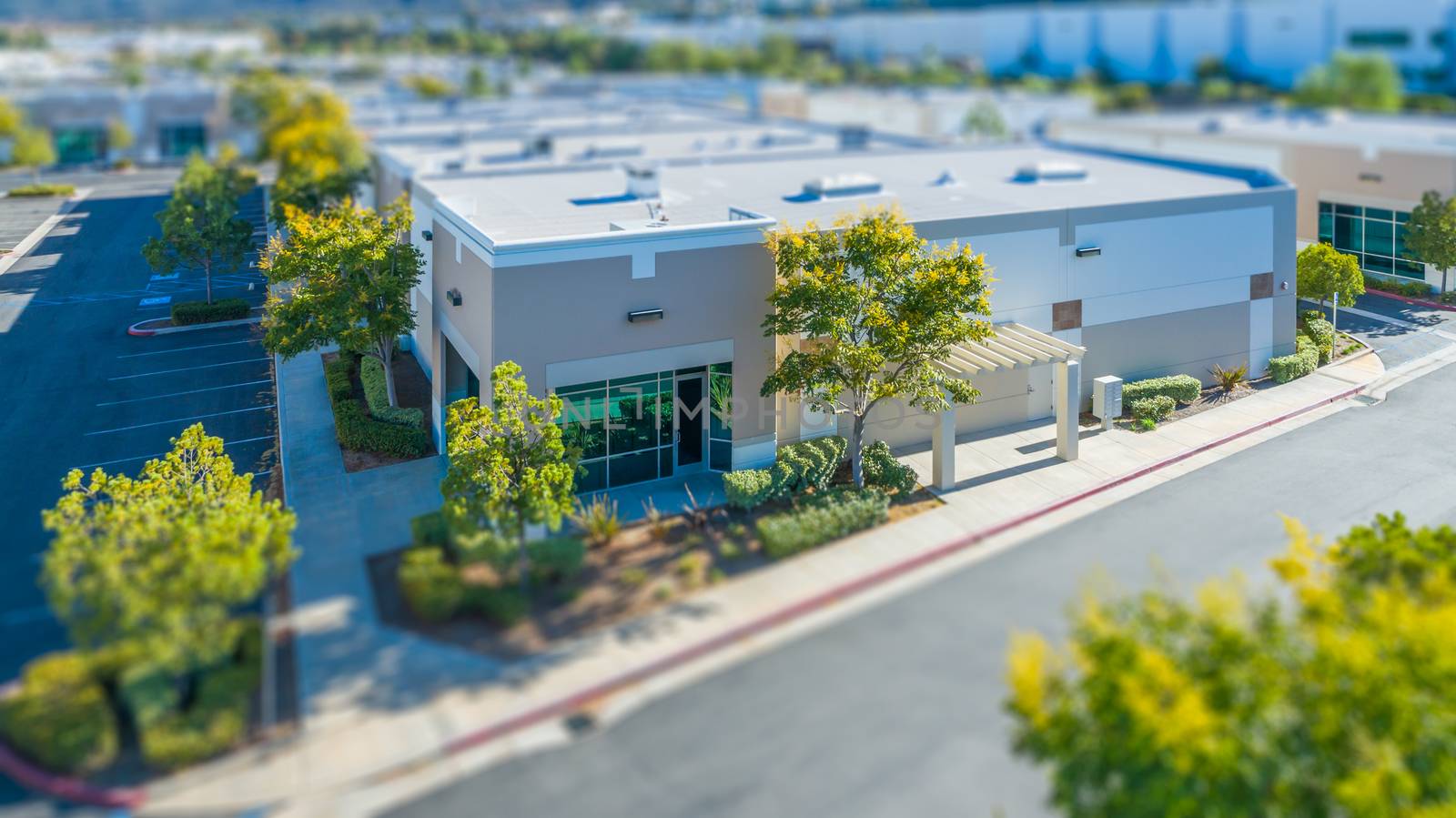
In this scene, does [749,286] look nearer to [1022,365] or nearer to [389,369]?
[1022,365]

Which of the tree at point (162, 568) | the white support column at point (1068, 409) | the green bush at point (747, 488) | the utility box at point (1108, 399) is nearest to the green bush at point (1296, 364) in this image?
the utility box at point (1108, 399)

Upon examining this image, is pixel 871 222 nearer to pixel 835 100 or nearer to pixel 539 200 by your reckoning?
pixel 539 200

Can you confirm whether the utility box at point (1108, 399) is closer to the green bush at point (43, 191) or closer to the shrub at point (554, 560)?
the shrub at point (554, 560)

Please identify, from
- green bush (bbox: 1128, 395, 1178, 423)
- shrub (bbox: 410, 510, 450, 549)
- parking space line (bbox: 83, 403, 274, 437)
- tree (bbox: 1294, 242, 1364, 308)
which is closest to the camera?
shrub (bbox: 410, 510, 450, 549)

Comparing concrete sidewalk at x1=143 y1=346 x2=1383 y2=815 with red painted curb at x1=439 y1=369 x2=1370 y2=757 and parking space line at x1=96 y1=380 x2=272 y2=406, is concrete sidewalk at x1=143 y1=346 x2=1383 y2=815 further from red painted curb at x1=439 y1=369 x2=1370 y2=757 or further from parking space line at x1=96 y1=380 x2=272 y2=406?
parking space line at x1=96 y1=380 x2=272 y2=406

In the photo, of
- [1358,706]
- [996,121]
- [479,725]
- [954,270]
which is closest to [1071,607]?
[1358,706]

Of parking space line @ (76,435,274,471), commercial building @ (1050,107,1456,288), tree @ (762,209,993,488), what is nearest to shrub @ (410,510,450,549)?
tree @ (762,209,993,488)
